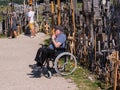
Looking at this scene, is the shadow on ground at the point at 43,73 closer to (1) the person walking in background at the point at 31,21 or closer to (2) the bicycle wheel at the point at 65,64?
(2) the bicycle wheel at the point at 65,64

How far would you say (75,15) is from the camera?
1516 cm

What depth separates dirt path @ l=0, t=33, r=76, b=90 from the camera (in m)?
10.6

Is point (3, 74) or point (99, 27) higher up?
point (99, 27)

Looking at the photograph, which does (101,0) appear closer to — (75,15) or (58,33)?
(58,33)

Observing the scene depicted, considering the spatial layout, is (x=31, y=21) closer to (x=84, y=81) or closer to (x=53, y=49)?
(x=53, y=49)

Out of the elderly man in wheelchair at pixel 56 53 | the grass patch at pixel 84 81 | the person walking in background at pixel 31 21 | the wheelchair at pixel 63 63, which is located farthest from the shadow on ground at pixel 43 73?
the person walking in background at pixel 31 21

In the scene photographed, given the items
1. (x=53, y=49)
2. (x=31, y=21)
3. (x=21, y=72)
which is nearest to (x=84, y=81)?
(x=53, y=49)

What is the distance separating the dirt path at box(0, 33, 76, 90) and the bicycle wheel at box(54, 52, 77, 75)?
334 millimetres

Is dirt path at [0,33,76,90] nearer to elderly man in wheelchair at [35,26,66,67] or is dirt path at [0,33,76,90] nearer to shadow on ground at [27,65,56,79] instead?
shadow on ground at [27,65,56,79]

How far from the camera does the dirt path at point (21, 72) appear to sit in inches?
417

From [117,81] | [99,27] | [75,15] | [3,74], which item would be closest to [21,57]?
[75,15]

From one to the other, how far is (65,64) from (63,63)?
8.3 inches

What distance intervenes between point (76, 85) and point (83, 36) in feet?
9.34

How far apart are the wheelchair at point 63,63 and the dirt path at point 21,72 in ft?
0.88
